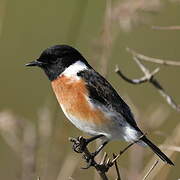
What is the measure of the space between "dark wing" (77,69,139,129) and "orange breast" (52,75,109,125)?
5 cm

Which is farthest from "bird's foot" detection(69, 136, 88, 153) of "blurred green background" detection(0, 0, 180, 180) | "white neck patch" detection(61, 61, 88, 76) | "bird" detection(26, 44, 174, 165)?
"blurred green background" detection(0, 0, 180, 180)

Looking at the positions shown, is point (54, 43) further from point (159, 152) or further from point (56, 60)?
point (159, 152)

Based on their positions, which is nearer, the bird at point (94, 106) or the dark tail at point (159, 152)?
the dark tail at point (159, 152)

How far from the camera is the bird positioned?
16.6ft

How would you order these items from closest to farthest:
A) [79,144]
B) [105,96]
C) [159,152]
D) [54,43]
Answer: [79,144] < [159,152] < [105,96] < [54,43]

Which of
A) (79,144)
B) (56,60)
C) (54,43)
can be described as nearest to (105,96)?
(56,60)

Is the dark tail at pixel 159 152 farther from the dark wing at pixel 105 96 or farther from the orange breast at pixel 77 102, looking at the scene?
the orange breast at pixel 77 102

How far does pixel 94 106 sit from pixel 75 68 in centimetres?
34

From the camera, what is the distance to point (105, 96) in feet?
16.9

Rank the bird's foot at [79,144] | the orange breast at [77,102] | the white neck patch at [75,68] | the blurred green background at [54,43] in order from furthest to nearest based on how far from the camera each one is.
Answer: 1. the blurred green background at [54,43]
2. the white neck patch at [75,68]
3. the orange breast at [77,102]
4. the bird's foot at [79,144]

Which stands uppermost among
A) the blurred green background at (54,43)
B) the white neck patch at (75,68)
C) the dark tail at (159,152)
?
the white neck patch at (75,68)

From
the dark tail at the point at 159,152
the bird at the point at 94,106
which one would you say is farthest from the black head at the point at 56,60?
the dark tail at the point at 159,152

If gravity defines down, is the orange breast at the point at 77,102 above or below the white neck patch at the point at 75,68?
below

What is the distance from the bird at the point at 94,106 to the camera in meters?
5.05
